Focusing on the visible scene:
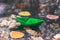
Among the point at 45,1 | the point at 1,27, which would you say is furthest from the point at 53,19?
the point at 1,27

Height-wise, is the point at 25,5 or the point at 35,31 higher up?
the point at 25,5

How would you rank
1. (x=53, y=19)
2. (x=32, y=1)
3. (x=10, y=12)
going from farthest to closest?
1. (x=32, y=1)
2. (x=10, y=12)
3. (x=53, y=19)

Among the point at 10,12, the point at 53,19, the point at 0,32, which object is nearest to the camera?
the point at 0,32

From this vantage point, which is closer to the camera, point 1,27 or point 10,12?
point 1,27

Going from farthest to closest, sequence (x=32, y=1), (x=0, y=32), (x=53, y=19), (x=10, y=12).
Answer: (x=32, y=1) < (x=10, y=12) < (x=53, y=19) < (x=0, y=32)

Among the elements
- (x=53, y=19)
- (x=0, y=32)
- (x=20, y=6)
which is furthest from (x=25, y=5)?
(x=0, y=32)

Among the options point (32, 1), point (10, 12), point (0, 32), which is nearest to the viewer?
point (0, 32)

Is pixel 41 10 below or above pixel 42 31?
above

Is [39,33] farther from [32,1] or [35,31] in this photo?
[32,1]

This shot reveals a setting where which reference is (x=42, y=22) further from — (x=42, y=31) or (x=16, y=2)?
(x=16, y=2)
